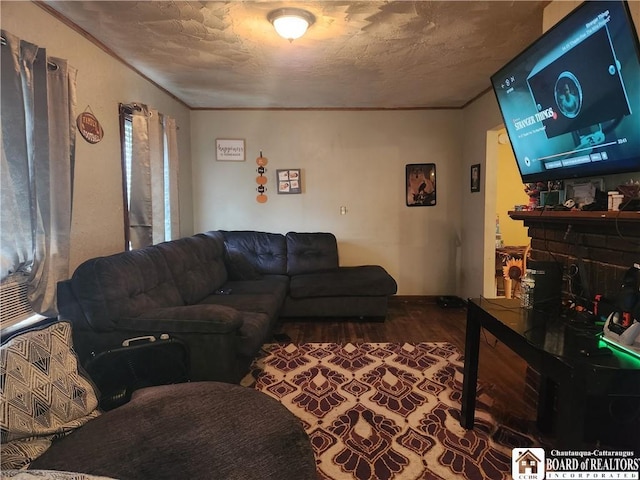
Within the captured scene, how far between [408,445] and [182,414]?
3.98 feet

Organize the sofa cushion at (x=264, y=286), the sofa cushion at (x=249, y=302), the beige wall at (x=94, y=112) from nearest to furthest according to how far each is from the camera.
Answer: the beige wall at (x=94, y=112)
the sofa cushion at (x=249, y=302)
the sofa cushion at (x=264, y=286)

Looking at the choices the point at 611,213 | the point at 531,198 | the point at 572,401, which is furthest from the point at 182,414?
the point at 531,198

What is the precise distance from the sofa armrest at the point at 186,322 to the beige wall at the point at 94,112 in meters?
0.62

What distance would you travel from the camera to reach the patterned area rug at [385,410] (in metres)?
1.82

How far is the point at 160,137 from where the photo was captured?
3391 mm

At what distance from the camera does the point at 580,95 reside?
62.9 inches

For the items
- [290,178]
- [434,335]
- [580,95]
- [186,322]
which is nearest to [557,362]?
[580,95]

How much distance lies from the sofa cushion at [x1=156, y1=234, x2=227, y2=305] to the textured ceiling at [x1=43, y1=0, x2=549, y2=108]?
1.55 m

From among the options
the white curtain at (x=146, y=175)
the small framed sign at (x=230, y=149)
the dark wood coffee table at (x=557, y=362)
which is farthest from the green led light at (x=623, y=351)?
the small framed sign at (x=230, y=149)

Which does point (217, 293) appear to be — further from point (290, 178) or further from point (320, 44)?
point (320, 44)

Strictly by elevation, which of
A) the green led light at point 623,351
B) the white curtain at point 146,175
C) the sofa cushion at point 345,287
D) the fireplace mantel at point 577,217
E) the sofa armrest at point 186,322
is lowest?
the sofa cushion at point 345,287

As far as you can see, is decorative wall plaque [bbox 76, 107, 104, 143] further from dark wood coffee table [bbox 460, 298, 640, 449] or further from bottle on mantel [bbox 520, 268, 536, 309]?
bottle on mantel [bbox 520, 268, 536, 309]

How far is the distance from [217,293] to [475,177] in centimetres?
312

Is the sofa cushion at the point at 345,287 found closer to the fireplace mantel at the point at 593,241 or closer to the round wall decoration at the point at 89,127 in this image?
the fireplace mantel at the point at 593,241
